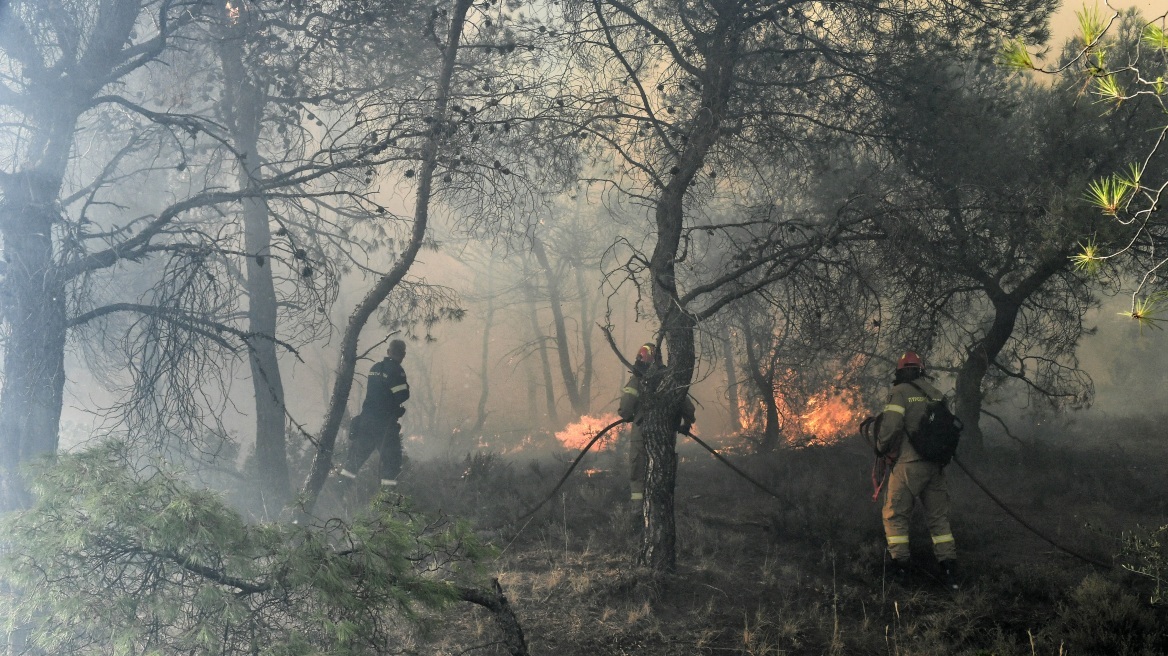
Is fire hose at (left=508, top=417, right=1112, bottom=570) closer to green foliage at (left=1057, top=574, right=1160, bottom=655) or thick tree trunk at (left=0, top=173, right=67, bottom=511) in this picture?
green foliage at (left=1057, top=574, right=1160, bottom=655)

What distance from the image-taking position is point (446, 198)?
8.48 meters

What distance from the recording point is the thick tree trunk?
593 centimetres

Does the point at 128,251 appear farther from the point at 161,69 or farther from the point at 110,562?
the point at 161,69

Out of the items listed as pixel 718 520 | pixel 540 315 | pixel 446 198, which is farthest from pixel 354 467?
pixel 540 315

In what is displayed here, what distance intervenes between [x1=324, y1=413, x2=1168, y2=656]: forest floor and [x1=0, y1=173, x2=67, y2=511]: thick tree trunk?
151 inches

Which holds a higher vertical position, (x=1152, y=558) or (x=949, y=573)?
(x=1152, y=558)

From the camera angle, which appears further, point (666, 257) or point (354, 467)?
point (354, 467)

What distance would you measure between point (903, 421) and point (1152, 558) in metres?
2.03

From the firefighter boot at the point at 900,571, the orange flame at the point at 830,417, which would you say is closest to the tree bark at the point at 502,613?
the firefighter boot at the point at 900,571

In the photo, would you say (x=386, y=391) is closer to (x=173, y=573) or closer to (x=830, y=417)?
(x=173, y=573)

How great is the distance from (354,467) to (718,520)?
5047 mm

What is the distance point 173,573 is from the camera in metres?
3.40

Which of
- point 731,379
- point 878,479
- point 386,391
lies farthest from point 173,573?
point 731,379

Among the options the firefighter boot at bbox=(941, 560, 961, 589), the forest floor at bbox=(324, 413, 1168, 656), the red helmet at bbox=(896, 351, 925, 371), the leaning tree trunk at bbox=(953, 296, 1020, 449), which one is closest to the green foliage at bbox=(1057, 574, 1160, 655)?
the forest floor at bbox=(324, 413, 1168, 656)
